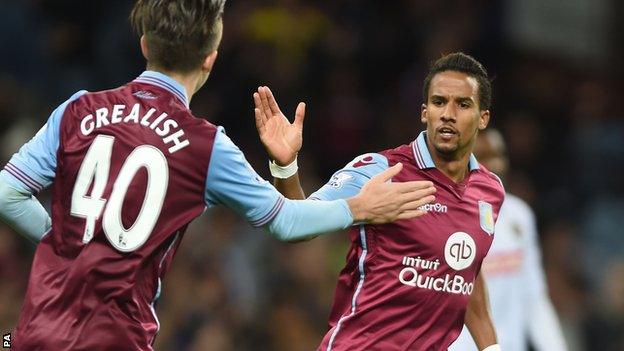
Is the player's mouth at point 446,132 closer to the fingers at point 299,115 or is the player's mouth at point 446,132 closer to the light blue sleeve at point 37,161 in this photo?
the fingers at point 299,115

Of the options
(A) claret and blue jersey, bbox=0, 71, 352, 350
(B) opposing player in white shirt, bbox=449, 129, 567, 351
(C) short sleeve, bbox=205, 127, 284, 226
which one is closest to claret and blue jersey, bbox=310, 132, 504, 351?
(C) short sleeve, bbox=205, 127, 284, 226

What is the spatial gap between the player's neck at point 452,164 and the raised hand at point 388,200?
57cm

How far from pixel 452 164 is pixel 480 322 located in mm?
731

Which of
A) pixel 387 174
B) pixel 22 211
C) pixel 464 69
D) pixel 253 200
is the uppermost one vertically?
pixel 464 69

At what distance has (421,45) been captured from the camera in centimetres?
1232

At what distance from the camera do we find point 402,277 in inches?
204

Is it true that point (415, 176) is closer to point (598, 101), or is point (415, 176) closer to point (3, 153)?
point (3, 153)

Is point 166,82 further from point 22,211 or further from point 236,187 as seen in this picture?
point 22,211

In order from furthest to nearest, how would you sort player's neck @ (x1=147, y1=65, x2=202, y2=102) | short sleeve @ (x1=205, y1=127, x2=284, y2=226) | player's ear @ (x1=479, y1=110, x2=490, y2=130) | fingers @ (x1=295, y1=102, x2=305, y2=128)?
player's ear @ (x1=479, y1=110, x2=490, y2=130) → fingers @ (x1=295, y1=102, x2=305, y2=128) → player's neck @ (x1=147, y1=65, x2=202, y2=102) → short sleeve @ (x1=205, y1=127, x2=284, y2=226)

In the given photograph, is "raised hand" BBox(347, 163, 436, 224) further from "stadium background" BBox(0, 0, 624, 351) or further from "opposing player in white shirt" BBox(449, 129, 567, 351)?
"stadium background" BBox(0, 0, 624, 351)

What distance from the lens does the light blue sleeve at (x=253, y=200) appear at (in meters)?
4.55

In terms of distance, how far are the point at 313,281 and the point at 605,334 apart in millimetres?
2306

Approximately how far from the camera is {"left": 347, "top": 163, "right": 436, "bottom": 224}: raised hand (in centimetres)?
486

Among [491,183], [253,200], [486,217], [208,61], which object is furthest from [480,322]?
[208,61]
